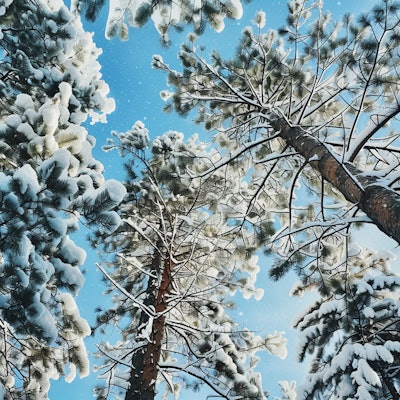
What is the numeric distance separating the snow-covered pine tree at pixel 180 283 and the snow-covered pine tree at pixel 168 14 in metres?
2.07

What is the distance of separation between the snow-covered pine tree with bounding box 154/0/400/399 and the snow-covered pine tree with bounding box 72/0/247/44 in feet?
3.58

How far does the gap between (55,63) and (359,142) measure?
5399 mm

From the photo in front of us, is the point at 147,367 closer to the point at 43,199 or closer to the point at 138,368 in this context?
the point at 138,368

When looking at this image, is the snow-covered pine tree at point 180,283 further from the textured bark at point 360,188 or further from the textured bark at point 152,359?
the textured bark at point 360,188

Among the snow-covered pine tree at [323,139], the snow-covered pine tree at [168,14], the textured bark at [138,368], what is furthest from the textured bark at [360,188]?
the textured bark at [138,368]

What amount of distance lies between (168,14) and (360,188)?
3.79 metres

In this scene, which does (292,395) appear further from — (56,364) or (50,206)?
(50,206)

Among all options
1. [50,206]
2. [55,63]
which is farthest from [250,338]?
[55,63]

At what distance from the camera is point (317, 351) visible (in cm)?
538

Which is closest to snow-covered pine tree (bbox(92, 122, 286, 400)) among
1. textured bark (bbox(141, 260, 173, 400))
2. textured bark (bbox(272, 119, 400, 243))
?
textured bark (bbox(141, 260, 173, 400))

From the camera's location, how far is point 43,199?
3.10 metres

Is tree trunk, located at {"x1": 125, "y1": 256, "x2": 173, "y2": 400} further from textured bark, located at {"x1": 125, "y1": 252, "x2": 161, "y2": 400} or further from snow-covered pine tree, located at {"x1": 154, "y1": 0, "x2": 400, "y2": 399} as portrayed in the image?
snow-covered pine tree, located at {"x1": 154, "y1": 0, "x2": 400, "y2": 399}

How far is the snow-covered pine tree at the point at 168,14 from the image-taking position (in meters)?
4.73

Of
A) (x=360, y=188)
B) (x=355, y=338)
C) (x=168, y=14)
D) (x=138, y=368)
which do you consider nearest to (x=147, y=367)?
(x=138, y=368)
